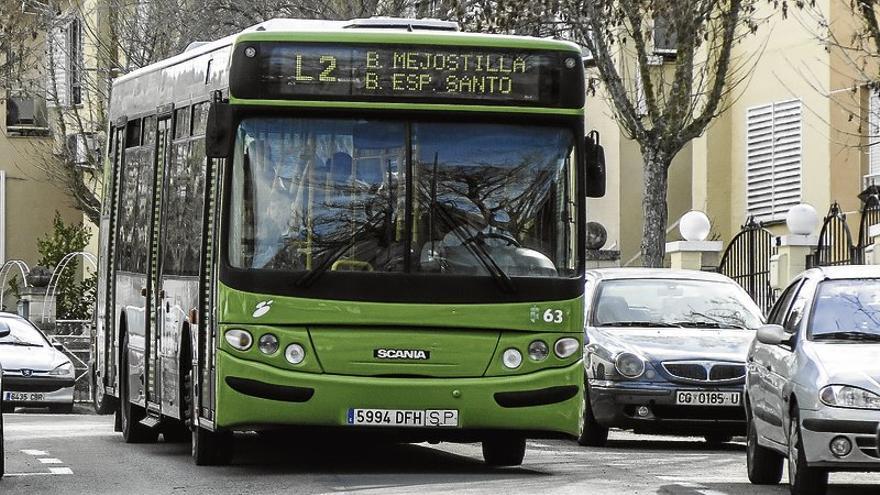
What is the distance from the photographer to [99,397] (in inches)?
907

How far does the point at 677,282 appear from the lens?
73.7 feet

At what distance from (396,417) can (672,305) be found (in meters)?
6.41

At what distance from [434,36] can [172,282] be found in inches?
134

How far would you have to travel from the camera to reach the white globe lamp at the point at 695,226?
32312 millimetres

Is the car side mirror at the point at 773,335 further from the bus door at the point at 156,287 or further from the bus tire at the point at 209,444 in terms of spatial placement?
the bus door at the point at 156,287

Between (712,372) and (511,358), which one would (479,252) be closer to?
(511,358)

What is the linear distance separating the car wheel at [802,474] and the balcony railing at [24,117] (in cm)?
4189

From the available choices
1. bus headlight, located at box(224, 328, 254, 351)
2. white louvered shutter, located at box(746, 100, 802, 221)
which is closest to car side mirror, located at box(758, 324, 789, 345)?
bus headlight, located at box(224, 328, 254, 351)

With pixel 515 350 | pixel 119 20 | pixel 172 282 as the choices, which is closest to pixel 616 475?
pixel 515 350

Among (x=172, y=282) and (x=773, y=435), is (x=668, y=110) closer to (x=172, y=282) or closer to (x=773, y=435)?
(x=172, y=282)

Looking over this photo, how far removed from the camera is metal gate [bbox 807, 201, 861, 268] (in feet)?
87.4

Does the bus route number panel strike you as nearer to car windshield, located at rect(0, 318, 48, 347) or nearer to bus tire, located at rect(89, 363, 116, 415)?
bus tire, located at rect(89, 363, 116, 415)

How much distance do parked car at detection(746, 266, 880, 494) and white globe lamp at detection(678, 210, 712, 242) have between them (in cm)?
1542

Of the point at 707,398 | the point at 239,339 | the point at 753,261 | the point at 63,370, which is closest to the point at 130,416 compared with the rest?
the point at 707,398
